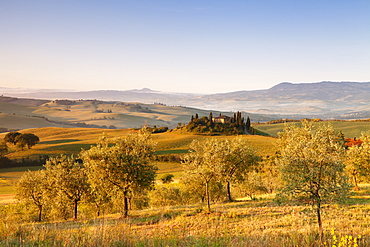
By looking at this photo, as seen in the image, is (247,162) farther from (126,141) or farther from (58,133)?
(58,133)

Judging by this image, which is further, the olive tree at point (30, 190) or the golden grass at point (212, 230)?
the olive tree at point (30, 190)

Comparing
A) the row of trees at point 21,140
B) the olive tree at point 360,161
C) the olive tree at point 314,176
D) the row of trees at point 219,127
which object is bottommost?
the row of trees at point 21,140

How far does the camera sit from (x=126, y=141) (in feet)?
110

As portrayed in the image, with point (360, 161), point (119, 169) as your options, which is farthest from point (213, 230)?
point (360, 161)

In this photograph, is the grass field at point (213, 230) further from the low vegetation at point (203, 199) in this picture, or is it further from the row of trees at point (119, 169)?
the row of trees at point (119, 169)

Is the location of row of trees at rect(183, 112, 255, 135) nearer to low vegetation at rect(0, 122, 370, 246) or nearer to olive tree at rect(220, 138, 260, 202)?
low vegetation at rect(0, 122, 370, 246)

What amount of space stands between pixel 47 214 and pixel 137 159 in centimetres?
3139

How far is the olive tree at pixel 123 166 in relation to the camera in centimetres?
3134

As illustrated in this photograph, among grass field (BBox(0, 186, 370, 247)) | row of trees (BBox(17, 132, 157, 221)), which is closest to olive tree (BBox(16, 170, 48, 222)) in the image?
row of trees (BBox(17, 132, 157, 221))

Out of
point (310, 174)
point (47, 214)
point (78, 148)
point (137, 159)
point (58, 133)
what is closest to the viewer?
point (310, 174)

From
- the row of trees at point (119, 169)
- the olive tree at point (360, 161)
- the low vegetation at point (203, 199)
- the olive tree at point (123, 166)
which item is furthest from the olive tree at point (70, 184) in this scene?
the olive tree at point (360, 161)

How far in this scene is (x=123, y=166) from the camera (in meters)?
31.5

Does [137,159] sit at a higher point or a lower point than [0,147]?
higher

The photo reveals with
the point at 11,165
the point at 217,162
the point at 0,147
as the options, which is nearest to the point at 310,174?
the point at 217,162
